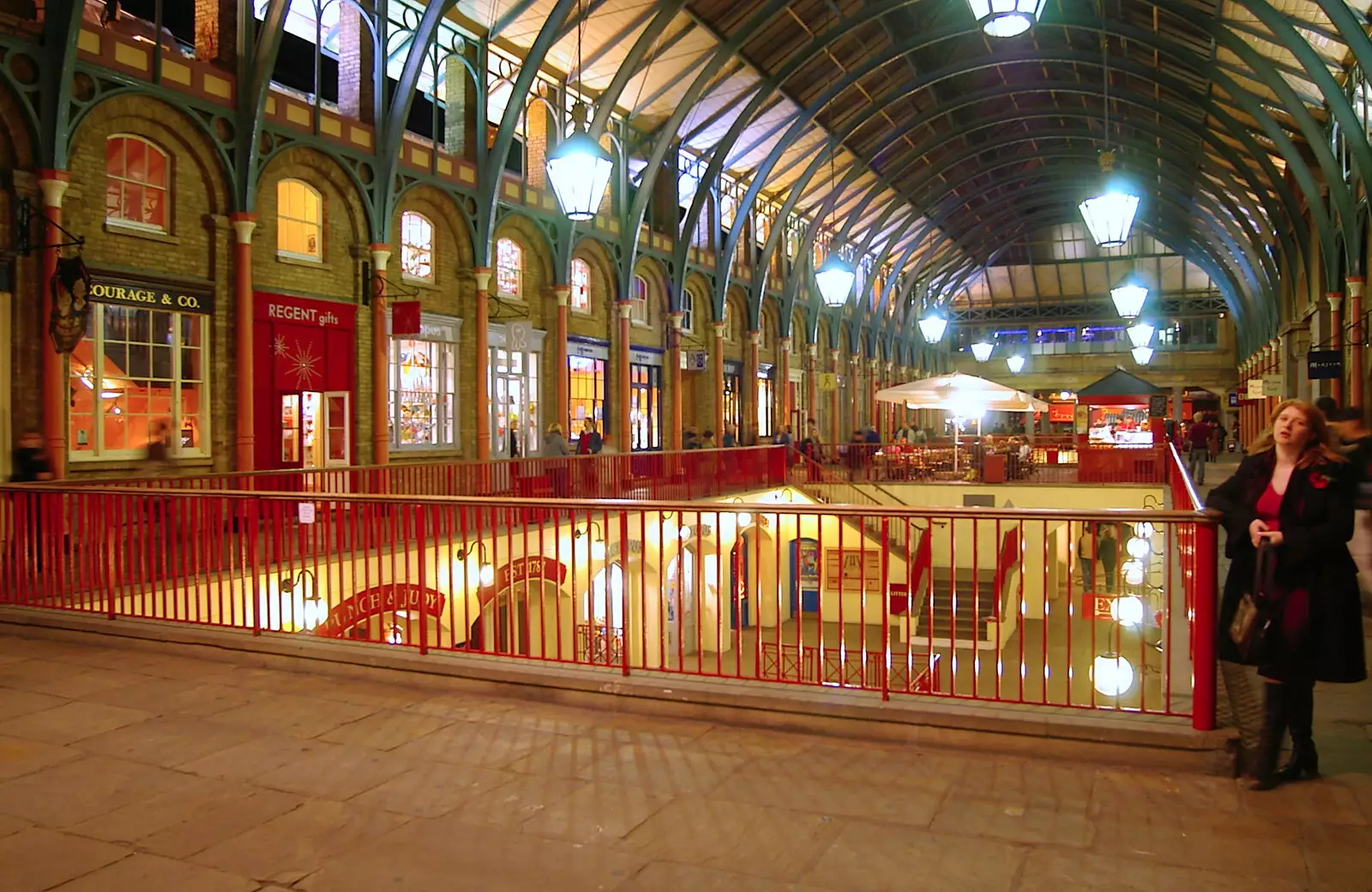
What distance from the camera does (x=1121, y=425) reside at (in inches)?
1508

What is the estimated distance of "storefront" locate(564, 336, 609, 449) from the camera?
22.9 meters

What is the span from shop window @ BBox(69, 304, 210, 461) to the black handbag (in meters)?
12.4

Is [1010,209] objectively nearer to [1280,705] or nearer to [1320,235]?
[1320,235]

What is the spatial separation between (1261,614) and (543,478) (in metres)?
11.5

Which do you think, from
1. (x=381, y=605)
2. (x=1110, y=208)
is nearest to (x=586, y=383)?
(x=1110, y=208)

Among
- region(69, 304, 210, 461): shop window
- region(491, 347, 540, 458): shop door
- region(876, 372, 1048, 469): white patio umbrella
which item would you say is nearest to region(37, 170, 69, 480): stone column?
region(69, 304, 210, 461): shop window

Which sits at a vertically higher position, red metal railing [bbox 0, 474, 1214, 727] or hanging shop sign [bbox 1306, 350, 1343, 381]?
hanging shop sign [bbox 1306, 350, 1343, 381]

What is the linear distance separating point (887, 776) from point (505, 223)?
17777mm

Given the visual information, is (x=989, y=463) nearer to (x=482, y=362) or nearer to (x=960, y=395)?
(x=960, y=395)

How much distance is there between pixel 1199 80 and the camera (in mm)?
26625

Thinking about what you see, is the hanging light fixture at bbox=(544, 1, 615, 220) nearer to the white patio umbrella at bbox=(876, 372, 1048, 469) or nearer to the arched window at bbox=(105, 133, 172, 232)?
the arched window at bbox=(105, 133, 172, 232)

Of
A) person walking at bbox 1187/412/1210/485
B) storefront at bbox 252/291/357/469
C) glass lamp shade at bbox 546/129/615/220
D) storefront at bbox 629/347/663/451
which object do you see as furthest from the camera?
storefront at bbox 629/347/663/451

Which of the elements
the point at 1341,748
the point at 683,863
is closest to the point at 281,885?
the point at 683,863

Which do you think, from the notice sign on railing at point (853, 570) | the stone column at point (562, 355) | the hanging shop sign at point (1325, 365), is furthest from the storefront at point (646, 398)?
the hanging shop sign at point (1325, 365)
